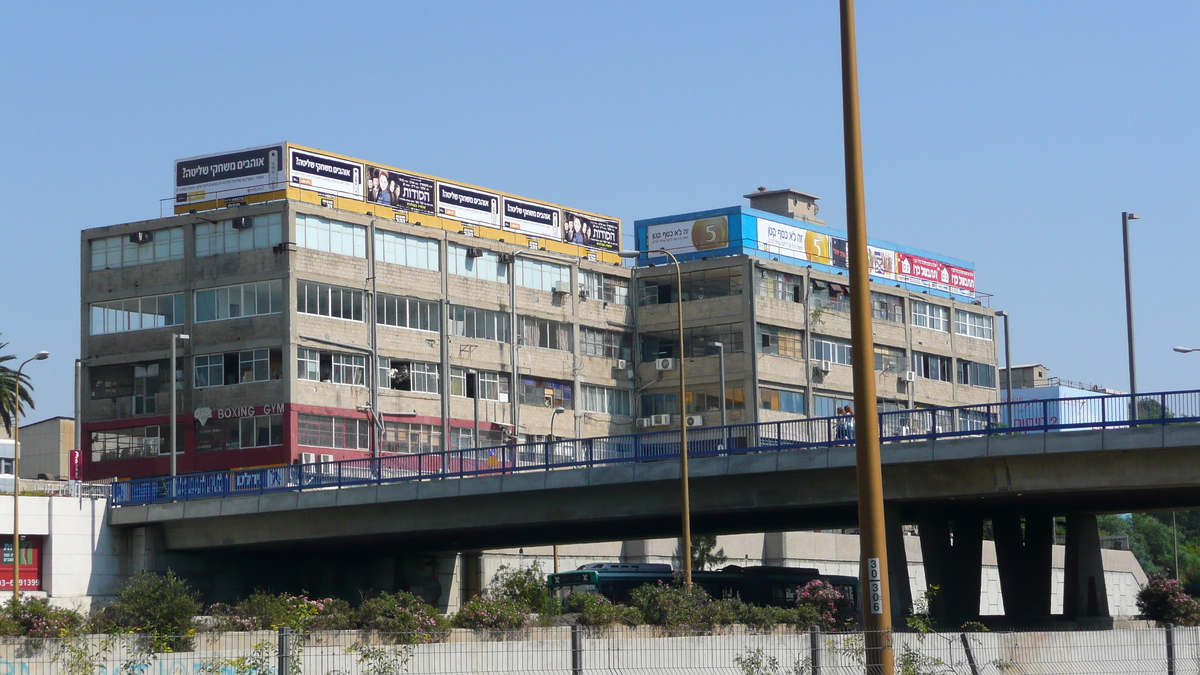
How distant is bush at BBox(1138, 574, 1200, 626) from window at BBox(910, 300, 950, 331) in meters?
57.8

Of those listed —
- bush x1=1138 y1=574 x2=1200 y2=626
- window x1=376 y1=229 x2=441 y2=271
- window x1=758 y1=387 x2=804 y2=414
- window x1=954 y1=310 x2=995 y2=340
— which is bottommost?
bush x1=1138 y1=574 x2=1200 y2=626

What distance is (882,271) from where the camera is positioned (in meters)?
113

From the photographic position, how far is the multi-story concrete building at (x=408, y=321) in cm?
8450

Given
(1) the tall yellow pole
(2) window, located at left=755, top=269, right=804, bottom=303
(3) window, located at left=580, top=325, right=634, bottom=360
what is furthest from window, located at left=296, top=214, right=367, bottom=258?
(1) the tall yellow pole

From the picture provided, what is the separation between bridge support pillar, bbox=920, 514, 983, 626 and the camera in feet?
169

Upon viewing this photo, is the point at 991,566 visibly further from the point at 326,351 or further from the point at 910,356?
the point at 326,351

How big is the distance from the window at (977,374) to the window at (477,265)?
39.8m

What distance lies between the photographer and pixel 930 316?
11531cm

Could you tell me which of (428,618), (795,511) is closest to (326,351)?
(795,511)

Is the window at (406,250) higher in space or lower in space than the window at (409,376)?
higher

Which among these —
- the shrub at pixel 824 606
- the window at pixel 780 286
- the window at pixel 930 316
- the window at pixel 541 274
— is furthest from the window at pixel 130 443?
the window at pixel 930 316

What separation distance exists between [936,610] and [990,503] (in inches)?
169

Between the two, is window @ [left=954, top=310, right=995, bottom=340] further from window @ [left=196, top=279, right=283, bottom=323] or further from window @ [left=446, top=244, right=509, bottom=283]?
window @ [left=196, top=279, right=283, bottom=323]

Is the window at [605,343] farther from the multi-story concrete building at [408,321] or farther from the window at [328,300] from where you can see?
the window at [328,300]
